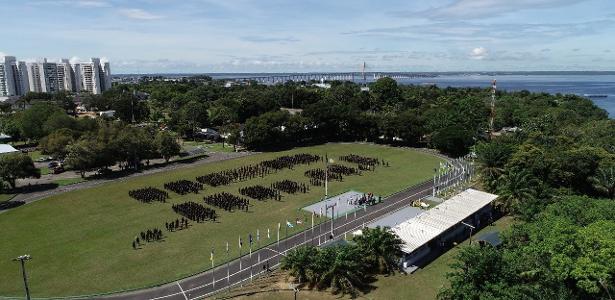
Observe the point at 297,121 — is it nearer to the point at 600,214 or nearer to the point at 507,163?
the point at 507,163

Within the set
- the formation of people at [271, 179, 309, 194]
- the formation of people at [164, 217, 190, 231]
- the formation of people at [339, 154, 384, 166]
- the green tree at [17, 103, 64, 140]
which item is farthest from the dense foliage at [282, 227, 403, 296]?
the green tree at [17, 103, 64, 140]

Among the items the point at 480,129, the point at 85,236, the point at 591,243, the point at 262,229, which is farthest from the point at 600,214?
the point at 480,129

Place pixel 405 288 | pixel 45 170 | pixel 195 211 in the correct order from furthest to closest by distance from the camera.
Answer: pixel 45 170 → pixel 195 211 → pixel 405 288

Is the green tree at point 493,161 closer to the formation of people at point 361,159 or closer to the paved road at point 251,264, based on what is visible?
the paved road at point 251,264

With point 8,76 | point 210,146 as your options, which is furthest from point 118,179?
point 8,76

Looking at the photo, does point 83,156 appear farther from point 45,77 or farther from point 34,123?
point 45,77

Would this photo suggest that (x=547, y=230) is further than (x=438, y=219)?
No

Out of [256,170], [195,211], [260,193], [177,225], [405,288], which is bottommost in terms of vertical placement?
[405,288]

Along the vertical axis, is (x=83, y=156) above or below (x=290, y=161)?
above
